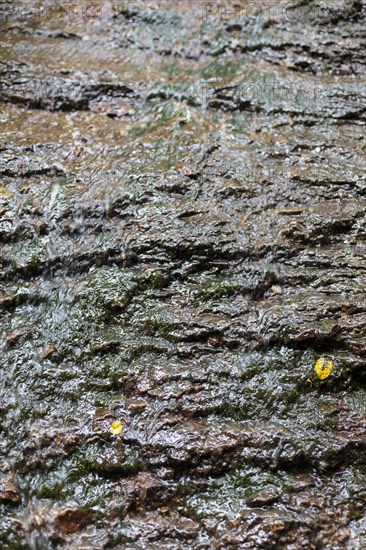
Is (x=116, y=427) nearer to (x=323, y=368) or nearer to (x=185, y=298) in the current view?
(x=185, y=298)

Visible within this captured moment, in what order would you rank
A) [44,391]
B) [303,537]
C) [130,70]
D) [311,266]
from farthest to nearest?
[130,70], [311,266], [44,391], [303,537]

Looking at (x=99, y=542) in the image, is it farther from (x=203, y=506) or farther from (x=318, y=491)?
(x=318, y=491)

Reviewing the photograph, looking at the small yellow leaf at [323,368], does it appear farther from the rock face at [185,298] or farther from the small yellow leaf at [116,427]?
the small yellow leaf at [116,427]

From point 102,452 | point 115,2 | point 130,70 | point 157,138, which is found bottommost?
point 102,452

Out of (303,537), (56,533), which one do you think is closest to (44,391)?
(56,533)

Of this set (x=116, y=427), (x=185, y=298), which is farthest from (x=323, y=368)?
(x=116, y=427)

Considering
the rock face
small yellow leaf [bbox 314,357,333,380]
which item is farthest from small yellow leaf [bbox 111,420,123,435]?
small yellow leaf [bbox 314,357,333,380]

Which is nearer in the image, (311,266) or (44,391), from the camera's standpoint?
(44,391)
